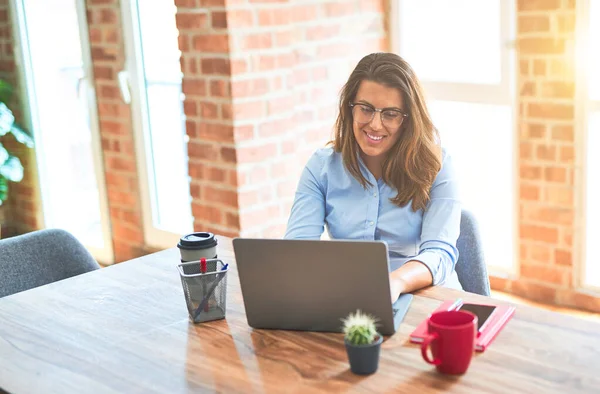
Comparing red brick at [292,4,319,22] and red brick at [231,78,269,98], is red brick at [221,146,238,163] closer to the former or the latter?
red brick at [231,78,269,98]

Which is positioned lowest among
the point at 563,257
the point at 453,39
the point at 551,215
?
the point at 563,257

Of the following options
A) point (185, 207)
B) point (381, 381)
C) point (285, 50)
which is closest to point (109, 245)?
point (185, 207)

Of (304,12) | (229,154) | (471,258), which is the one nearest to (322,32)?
(304,12)

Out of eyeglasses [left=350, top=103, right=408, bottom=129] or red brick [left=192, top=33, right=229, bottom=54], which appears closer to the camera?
eyeglasses [left=350, top=103, right=408, bottom=129]

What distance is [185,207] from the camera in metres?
3.91

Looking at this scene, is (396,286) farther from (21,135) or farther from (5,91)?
(5,91)

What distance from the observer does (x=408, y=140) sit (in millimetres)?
2170

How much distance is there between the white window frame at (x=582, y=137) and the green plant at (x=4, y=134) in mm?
2781

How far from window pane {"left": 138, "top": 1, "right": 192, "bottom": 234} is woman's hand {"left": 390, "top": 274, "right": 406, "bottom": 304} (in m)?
2.02

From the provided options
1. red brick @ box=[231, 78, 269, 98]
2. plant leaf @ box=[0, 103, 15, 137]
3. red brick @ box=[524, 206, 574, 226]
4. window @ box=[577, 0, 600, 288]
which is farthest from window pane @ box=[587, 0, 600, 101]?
plant leaf @ box=[0, 103, 15, 137]

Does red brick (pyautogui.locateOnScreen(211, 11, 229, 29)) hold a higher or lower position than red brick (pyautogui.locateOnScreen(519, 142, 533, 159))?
higher

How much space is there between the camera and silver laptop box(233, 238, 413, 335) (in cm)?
159

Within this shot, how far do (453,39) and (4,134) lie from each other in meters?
2.42

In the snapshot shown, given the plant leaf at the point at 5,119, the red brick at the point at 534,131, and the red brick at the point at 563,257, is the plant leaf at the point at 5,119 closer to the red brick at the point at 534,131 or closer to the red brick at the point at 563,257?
the red brick at the point at 534,131
